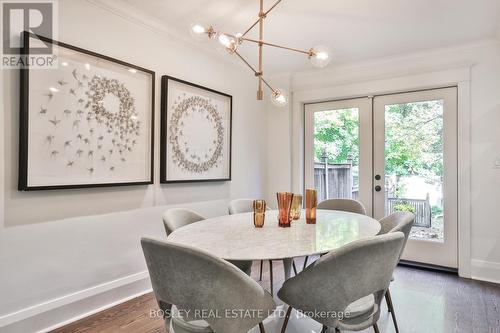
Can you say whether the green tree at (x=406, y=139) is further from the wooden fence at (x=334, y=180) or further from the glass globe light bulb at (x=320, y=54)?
the glass globe light bulb at (x=320, y=54)

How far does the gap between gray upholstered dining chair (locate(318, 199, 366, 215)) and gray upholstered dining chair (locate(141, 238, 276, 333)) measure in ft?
5.78

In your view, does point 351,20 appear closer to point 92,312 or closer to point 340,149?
point 340,149

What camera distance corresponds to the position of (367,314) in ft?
4.50

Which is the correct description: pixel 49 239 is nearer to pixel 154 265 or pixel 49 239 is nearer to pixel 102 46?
pixel 154 265

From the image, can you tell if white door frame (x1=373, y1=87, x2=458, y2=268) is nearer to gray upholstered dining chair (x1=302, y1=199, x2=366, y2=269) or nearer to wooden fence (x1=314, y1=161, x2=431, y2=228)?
wooden fence (x1=314, y1=161, x2=431, y2=228)

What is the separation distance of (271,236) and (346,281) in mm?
469

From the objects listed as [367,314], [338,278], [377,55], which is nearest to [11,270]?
[338,278]

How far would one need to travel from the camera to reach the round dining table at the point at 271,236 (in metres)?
1.30

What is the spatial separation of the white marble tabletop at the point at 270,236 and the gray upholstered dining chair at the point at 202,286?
12 centimetres

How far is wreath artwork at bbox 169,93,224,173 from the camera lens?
279cm

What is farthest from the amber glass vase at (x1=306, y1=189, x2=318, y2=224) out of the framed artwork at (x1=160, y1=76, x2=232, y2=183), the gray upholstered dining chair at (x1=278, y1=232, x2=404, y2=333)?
the framed artwork at (x1=160, y1=76, x2=232, y2=183)

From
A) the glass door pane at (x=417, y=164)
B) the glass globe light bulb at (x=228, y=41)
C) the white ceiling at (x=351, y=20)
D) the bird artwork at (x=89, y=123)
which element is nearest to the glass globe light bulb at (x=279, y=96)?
the glass globe light bulb at (x=228, y=41)

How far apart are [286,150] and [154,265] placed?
3022 millimetres
